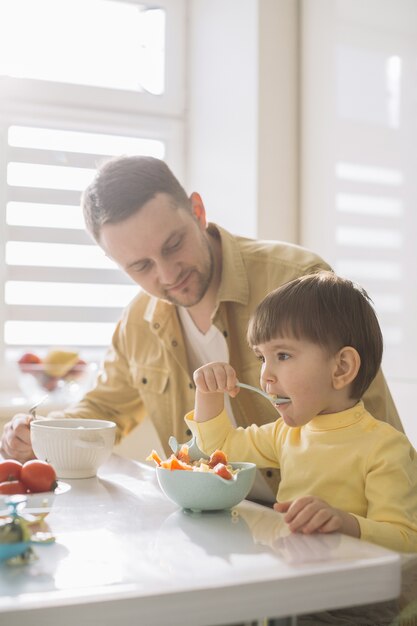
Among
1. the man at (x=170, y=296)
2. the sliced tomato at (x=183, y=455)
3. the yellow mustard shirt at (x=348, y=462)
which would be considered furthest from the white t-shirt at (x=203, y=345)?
the sliced tomato at (x=183, y=455)

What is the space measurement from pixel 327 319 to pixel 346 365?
79mm

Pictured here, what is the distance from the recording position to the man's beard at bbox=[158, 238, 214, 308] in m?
1.81

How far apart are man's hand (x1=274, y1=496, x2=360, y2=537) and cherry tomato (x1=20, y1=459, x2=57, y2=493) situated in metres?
0.43

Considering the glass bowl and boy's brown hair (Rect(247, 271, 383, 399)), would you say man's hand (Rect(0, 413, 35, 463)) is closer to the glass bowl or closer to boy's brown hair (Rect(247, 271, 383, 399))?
boy's brown hair (Rect(247, 271, 383, 399))

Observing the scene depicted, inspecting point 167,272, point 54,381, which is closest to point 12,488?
point 167,272

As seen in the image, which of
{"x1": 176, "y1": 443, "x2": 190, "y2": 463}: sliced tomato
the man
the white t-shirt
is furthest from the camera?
the white t-shirt

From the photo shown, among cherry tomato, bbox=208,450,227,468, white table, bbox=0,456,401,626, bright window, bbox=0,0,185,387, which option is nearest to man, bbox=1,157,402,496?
cherry tomato, bbox=208,450,227,468

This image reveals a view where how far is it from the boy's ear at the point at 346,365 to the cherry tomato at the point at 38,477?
48 cm

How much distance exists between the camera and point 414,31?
7.02ft

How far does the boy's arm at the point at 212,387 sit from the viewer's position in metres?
1.31

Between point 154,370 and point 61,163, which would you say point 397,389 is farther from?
point 61,163

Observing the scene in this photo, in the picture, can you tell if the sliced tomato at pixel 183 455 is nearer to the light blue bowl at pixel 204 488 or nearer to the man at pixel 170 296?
the light blue bowl at pixel 204 488

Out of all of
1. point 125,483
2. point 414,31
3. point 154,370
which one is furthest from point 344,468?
point 414,31

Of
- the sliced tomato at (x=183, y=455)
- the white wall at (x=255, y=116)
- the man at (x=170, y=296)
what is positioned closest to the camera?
the sliced tomato at (x=183, y=455)
